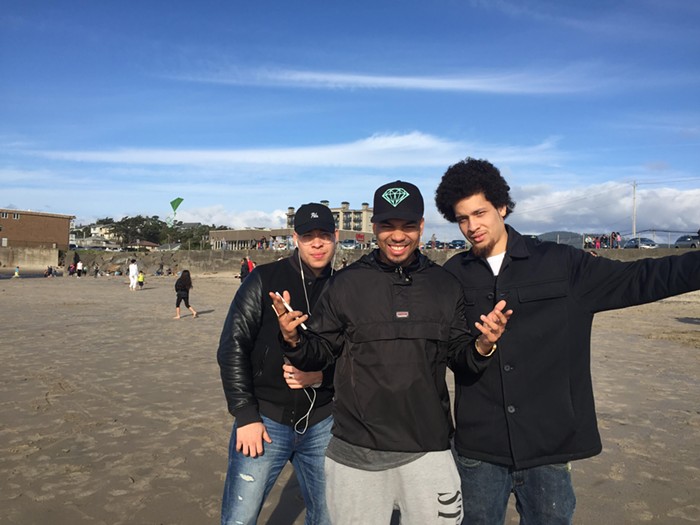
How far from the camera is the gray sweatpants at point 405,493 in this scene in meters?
2.14

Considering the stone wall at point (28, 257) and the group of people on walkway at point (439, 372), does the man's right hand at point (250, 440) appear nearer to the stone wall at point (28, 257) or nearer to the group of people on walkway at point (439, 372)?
the group of people on walkway at point (439, 372)

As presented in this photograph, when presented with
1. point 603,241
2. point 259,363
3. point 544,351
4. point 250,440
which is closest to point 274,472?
point 250,440

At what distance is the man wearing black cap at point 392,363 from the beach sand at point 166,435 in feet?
7.18

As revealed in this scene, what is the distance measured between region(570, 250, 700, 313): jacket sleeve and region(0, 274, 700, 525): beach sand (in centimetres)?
239

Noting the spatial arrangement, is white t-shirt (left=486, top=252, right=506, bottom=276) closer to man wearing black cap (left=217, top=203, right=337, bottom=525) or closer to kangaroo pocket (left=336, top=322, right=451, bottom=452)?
kangaroo pocket (left=336, top=322, right=451, bottom=452)

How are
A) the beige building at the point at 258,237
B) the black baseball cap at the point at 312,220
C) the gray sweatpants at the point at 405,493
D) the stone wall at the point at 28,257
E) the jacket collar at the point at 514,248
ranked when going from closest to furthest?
the gray sweatpants at the point at 405,493 < the jacket collar at the point at 514,248 < the black baseball cap at the point at 312,220 < the beige building at the point at 258,237 < the stone wall at the point at 28,257

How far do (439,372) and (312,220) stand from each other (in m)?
1.14

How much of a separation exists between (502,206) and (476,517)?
1.50m

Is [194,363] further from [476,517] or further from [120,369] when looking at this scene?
[476,517]

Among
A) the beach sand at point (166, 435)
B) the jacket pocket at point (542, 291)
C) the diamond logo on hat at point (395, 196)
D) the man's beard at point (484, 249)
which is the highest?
the diamond logo on hat at point (395, 196)

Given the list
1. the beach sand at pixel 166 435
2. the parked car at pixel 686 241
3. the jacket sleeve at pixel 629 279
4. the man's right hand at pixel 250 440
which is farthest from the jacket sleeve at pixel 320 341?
the parked car at pixel 686 241

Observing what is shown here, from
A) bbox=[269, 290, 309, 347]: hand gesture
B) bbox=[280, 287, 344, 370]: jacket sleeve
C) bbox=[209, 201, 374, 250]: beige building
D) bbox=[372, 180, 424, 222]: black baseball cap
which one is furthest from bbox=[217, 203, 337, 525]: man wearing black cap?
bbox=[209, 201, 374, 250]: beige building

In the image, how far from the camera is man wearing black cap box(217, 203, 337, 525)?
2.64m

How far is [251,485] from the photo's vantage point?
2.63m
